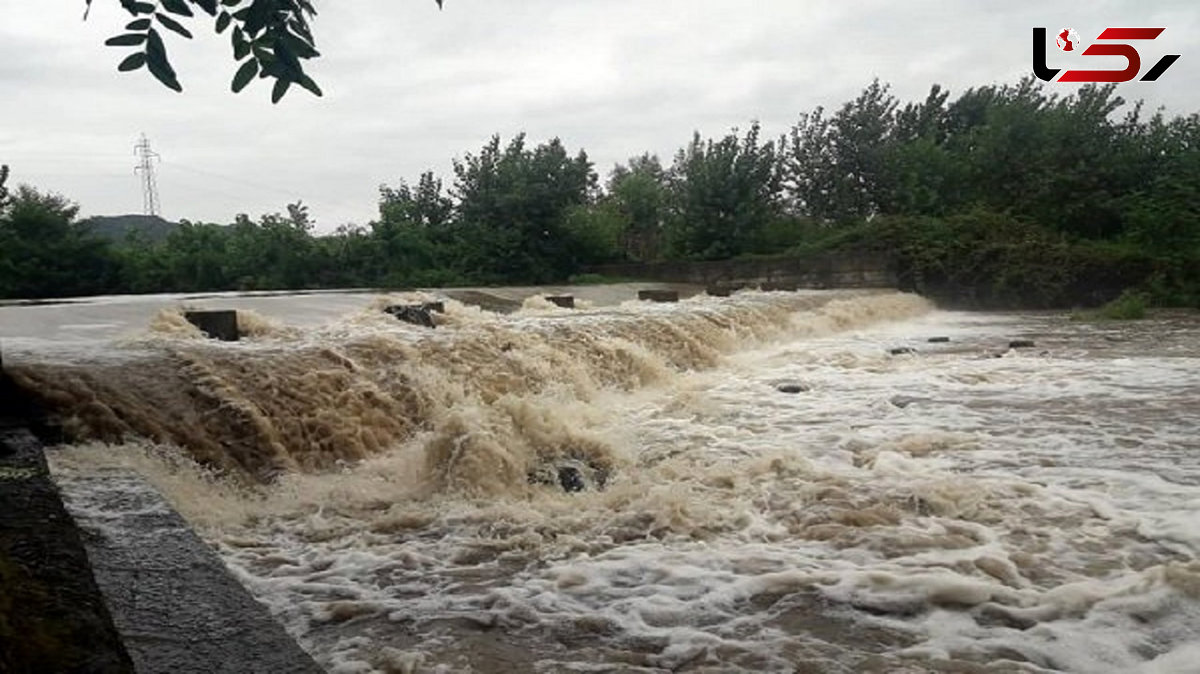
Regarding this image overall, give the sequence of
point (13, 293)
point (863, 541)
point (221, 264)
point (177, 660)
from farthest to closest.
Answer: point (221, 264), point (13, 293), point (863, 541), point (177, 660)

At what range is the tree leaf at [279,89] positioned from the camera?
1698 mm

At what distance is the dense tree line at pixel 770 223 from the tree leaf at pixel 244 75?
20.1 m

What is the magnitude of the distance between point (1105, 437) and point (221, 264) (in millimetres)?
20446

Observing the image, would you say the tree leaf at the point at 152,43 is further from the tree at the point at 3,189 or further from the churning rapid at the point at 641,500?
the tree at the point at 3,189

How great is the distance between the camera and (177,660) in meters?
1.98

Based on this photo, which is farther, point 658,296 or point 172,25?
point 658,296

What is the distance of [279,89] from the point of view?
1706 mm

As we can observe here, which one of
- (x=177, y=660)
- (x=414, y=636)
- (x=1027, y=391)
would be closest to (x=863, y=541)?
(x=414, y=636)

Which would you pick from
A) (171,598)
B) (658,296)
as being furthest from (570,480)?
(658,296)

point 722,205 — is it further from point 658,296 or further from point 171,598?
point 171,598

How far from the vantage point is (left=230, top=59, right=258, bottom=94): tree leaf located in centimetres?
171

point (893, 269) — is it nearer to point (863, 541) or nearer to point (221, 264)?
point (221, 264)

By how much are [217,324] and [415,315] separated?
239 cm

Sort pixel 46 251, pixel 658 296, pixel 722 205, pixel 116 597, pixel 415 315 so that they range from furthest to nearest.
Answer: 1. pixel 722 205
2. pixel 46 251
3. pixel 658 296
4. pixel 415 315
5. pixel 116 597
